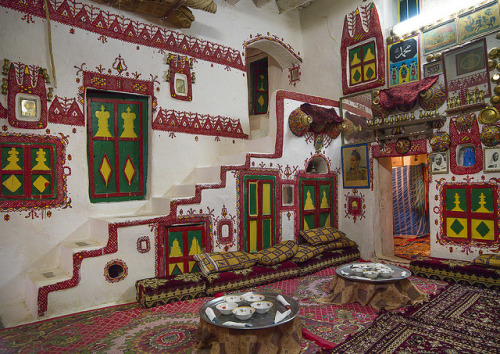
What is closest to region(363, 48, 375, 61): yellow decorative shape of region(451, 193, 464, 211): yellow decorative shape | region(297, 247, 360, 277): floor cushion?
region(451, 193, 464, 211): yellow decorative shape

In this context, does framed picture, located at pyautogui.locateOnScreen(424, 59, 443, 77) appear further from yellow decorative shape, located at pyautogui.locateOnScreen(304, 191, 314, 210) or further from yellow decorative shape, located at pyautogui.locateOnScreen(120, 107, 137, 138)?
yellow decorative shape, located at pyautogui.locateOnScreen(120, 107, 137, 138)

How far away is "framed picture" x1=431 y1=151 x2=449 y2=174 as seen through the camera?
237 inches

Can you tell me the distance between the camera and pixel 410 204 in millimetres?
9805

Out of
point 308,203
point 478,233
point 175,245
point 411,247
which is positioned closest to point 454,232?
point 478,233

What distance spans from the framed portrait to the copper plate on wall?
210cm

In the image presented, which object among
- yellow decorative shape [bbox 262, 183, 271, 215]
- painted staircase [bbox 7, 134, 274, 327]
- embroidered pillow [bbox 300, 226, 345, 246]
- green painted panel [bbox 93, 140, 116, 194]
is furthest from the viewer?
embroidered pillow [bbox 300, 226, 345, 246]

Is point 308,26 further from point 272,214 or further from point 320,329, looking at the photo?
point 320,329

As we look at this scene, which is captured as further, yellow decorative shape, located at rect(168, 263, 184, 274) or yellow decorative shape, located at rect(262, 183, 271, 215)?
yellow decorative shape, located at rect(262, 183, 271, 215)

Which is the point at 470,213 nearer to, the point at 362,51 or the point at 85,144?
the point at 362,51

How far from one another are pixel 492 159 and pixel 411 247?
3345 mm

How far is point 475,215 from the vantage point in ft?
18.5

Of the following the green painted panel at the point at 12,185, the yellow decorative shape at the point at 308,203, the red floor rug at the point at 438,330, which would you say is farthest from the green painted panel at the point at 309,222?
the green painted panel at the point at 12,185

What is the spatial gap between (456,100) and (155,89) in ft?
17.1

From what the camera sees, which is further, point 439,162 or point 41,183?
point 439,162
